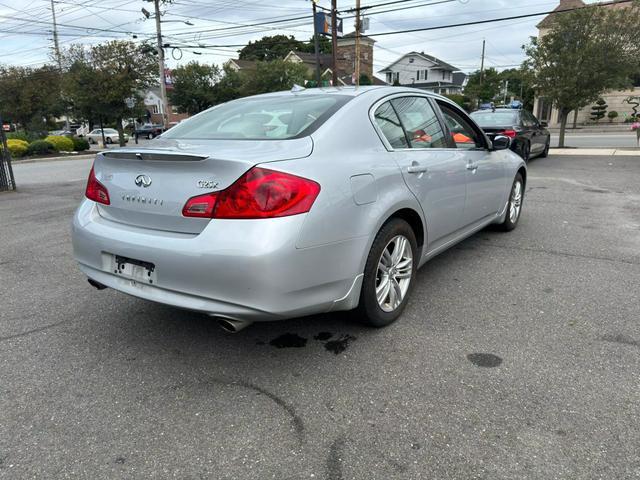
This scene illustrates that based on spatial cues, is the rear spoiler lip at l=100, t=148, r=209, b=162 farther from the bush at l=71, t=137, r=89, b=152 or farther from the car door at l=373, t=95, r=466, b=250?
the bush at l=71, t=137, r=89, b=152

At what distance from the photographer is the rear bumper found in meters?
2.36

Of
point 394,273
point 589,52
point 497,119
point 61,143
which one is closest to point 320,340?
point 394,273

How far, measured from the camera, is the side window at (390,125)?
3.30m

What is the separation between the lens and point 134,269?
8.89 feet

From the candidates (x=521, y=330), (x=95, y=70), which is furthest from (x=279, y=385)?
(x=95, y=70)

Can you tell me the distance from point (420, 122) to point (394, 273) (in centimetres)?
127

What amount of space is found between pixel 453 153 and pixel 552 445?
8.03ft

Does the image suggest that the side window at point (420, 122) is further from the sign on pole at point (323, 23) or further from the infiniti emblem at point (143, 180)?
the sign on pole at point (323, 23)

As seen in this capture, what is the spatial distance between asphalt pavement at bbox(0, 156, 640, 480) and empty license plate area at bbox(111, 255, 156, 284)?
56 centimetres

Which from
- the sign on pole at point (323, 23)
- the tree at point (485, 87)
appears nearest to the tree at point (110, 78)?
the sign on pole at point (323, 23)

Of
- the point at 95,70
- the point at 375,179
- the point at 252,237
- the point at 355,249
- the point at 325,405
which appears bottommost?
the point at 325,405

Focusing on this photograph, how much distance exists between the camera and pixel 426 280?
13.8 ft

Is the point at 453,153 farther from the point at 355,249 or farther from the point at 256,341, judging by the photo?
the point at 256,341

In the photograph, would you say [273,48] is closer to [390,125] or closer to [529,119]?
[529,119]
